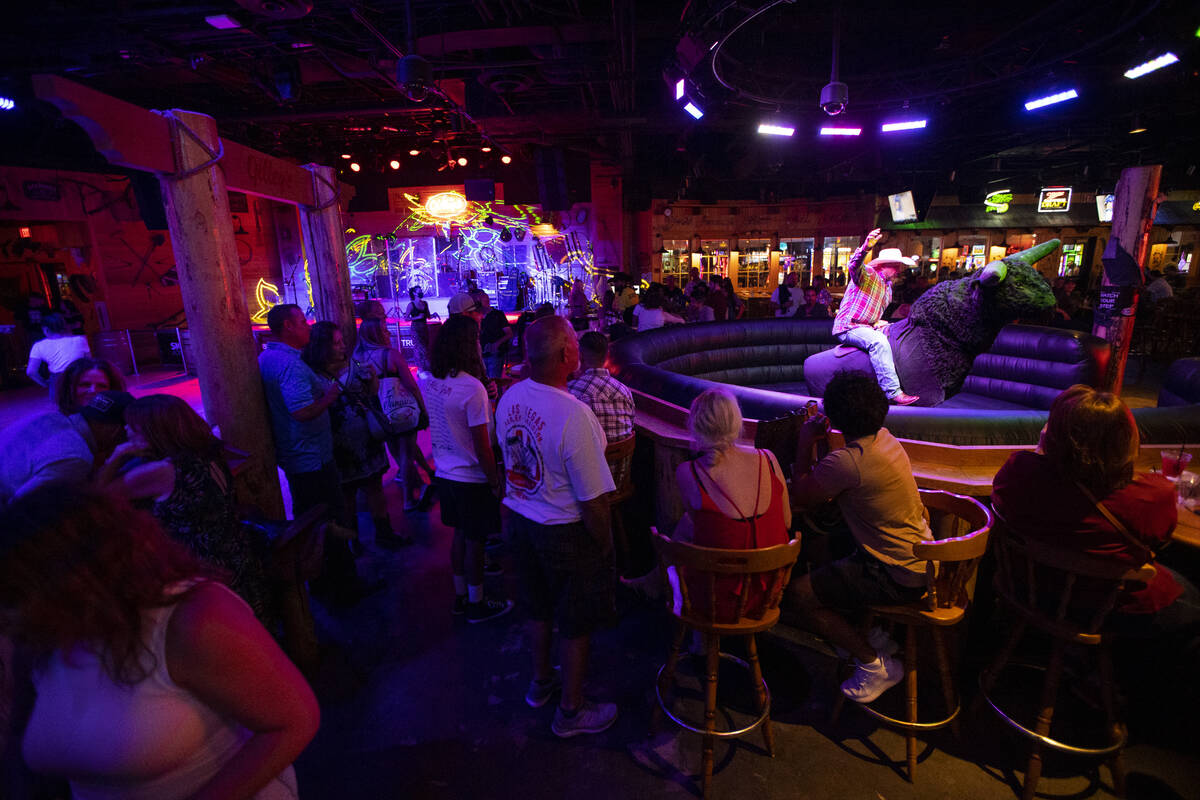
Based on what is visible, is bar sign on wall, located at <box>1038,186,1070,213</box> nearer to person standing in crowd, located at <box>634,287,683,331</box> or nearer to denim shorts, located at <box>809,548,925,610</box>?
person standing in crowd, located at <box>634,287,683,331</box>

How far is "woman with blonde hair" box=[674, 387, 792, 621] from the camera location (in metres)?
1.93

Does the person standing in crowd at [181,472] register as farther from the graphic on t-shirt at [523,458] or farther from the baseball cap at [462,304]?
the baseball cap at [462,304]

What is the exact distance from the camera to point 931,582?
2.03 m

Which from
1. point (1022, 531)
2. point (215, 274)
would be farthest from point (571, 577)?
point (215, 274)

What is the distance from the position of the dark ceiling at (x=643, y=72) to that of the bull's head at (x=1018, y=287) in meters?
2.97

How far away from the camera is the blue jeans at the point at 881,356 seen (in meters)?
3.90

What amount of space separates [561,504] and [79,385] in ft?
7.44

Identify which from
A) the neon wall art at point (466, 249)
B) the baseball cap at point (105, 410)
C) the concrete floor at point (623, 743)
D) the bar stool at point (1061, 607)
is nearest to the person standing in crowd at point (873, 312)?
the concrete floor at point (623, 743)

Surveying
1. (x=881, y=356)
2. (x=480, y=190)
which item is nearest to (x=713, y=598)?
(x=881, y=356)

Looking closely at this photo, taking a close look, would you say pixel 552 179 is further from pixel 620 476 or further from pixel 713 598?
pixel 713 598

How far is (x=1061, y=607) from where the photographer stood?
192cm

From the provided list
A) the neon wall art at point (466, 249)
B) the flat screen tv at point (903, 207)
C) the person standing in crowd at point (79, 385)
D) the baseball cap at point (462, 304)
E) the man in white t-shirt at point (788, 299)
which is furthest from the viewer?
the neon wall art at point (466, 249)

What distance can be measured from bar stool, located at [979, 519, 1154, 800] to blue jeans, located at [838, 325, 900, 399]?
6.52 ft

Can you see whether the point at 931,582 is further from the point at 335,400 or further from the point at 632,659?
the point at 335,400
